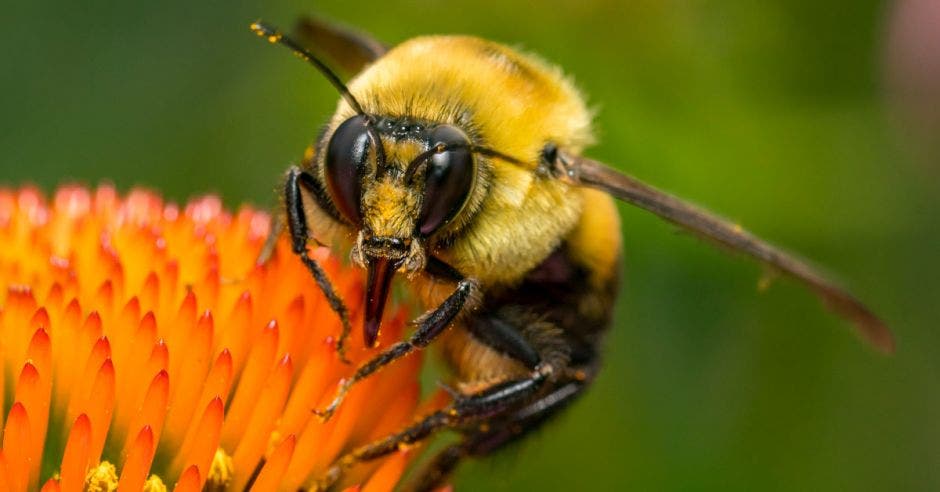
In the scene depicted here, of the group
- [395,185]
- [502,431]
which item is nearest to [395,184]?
[395,185]

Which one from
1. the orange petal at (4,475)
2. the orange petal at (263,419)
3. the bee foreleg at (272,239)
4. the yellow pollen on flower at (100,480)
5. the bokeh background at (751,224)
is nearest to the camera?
the orange petal at (4,475)

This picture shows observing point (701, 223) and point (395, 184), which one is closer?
point (395, 184)

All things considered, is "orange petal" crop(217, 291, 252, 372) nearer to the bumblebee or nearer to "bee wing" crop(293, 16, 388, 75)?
the bumblebee

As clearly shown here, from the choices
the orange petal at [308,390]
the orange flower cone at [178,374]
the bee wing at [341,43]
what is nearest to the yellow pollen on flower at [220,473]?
the orange flower cone at [178,374]

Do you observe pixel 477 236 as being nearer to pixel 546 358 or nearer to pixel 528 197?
pixel 528 197

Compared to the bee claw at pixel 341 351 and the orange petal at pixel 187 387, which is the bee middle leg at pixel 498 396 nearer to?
the bee claw at pixel 341 351

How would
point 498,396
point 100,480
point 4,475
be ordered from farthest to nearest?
point 498,396
point 100,480
point 4,475

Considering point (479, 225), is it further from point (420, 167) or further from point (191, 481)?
point (191, 481)
